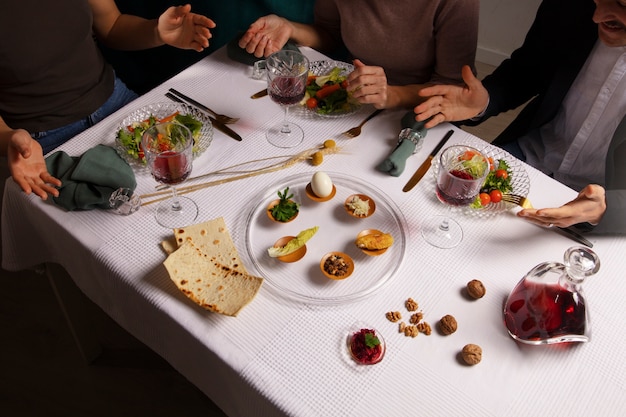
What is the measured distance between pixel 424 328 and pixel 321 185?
0.39 metres

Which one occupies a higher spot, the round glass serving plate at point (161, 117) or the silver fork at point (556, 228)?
the round glass serving plate at point (161, 117)

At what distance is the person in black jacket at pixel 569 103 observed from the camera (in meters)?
1.13

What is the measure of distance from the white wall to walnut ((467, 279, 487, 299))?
2.33 metres

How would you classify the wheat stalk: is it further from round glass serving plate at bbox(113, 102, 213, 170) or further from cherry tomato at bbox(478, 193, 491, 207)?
cherry tomato at bbox(478, 193, 491, 207)

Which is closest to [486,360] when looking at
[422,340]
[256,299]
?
[422,340]

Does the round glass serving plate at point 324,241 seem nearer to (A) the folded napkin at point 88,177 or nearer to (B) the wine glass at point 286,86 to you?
(B) the wine glass at point 286,86

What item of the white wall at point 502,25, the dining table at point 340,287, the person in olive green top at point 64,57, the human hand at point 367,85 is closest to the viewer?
the dining table at point 340,287

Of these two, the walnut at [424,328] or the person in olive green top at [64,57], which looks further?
the person in olive green top at [64,57]

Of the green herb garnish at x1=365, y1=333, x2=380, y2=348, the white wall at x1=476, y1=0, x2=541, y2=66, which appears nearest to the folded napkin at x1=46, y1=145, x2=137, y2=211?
the green herb garnish at x1=365, y1=333, x2=380, y2=348

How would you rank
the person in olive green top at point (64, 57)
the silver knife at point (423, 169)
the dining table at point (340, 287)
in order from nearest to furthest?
the dining table at point (340, 287) → the silver knife at point (423, 169) → the person in olive green top at point (64, 57)

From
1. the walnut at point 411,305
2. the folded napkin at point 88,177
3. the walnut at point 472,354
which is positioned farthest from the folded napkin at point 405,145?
the folded napkin at point 88,177

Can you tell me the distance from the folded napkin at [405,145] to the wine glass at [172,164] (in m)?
0.46

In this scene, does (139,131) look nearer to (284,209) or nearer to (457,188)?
(284,209)

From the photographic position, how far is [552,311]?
3.13 ft
